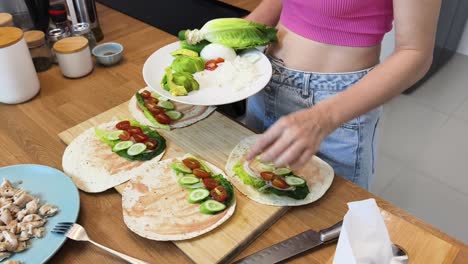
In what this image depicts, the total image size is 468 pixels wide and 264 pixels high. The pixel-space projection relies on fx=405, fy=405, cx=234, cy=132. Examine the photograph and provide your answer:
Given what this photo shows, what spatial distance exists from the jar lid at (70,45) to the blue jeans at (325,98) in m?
0.55

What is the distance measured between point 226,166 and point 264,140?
8.3 inches

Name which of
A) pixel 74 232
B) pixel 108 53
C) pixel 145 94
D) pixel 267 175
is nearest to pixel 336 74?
pixel 267 175

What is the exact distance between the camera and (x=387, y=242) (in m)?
0.51

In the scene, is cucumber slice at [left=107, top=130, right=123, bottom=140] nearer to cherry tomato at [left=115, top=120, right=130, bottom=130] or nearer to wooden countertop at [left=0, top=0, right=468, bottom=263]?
cherry tomato at [left=115, top=120, right=130, bottom=130]

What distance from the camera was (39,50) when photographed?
1.23 m

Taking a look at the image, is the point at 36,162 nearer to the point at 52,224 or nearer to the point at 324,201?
the point at 52,224

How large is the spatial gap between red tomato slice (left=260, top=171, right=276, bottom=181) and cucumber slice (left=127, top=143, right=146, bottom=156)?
0.28m

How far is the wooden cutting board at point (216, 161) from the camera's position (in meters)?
0.71

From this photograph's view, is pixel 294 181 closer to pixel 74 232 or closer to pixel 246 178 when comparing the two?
pixel 246 178

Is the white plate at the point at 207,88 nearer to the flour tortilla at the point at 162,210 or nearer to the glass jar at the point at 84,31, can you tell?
the flour tortilla at the point at 162,210

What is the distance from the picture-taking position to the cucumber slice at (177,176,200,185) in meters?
0.82

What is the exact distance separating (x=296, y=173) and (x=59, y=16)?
0.96 m

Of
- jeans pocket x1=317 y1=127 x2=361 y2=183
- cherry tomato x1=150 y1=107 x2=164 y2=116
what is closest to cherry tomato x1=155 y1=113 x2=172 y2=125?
cherry tomato x1=150 y1=107 x2=164 y2=116

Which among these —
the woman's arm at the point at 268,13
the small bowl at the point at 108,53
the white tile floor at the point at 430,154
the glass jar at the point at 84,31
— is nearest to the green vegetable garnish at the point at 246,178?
the woman's arm at the point at 268,13
